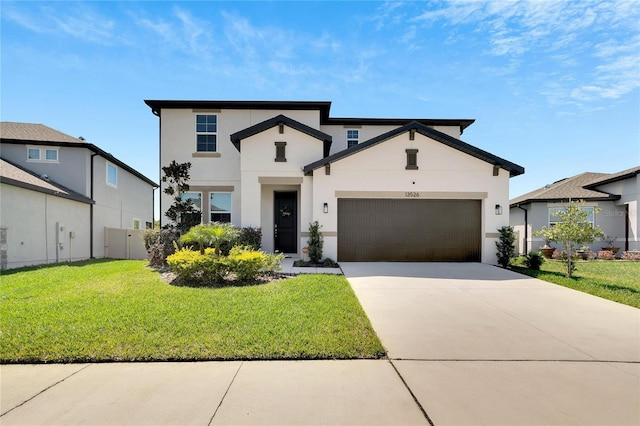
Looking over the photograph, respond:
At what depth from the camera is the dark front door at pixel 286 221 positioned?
1376 centimetres

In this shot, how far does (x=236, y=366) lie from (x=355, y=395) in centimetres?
152

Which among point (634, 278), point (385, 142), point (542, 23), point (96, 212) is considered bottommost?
point (634, 278)

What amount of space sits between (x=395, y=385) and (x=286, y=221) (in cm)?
1082

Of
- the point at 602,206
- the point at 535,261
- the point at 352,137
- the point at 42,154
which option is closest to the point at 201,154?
the point at 352,137

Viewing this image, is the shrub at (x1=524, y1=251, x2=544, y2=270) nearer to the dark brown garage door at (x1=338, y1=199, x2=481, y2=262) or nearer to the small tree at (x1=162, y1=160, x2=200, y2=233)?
the dark brown garage door at (x1=338, y1=199, x2=481, y2=262)

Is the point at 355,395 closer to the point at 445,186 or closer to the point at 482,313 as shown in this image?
the point at 482,313

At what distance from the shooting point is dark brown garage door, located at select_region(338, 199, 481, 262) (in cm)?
1209

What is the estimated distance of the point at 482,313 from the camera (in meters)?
5.94

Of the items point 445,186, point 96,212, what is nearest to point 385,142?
point 445,186

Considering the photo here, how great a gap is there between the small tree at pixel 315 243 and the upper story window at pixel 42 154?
1373cm

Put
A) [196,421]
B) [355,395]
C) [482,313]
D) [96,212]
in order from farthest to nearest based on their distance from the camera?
[96,212]
[482,313]
[355,395]
[196,421]

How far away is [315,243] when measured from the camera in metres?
11.6

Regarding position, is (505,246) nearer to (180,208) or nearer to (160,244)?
(180,208)

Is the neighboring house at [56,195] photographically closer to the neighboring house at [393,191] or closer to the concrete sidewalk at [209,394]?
the neighboring house at [393,191]
